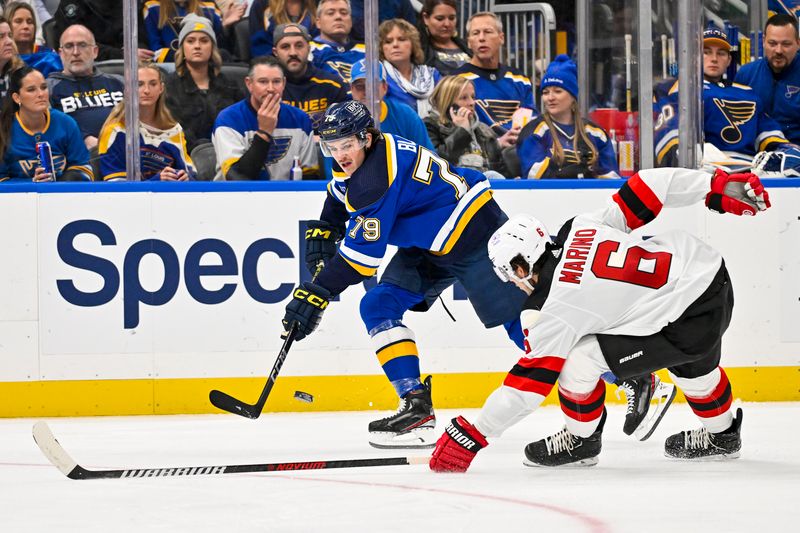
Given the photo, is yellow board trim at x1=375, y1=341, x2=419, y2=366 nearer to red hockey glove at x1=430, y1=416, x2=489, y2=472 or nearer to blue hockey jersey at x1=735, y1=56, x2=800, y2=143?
red hockey glove at x1=430, y1=416, x2=489, y2=472

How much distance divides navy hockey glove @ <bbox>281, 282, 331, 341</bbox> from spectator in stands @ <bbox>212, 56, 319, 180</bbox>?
1.46 metres

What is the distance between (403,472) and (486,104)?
8.28 feet

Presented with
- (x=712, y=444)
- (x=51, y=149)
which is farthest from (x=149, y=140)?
(x=712, y=444)

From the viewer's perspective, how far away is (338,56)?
5.61 meters

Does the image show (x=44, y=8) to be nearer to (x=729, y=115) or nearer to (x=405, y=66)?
(x=405, y=66)

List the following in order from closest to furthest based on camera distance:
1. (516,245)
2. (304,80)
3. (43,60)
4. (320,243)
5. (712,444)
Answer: (516,245), (712,444), (320,243), (43,60), (304,80)

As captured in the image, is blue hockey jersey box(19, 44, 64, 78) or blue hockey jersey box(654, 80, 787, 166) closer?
blue hockey jersey box(19, 44, 64, 78)

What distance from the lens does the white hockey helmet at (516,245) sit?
11.2 feet

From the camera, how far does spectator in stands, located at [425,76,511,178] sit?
5.62 meters

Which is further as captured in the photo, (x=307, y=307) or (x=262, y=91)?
(x=262, y=91)

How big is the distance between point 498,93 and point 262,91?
1067mm

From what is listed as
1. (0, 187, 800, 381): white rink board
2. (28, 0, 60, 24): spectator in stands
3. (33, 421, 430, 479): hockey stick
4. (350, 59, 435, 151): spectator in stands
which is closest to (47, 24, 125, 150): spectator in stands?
(28, 0, 60, 24): spectator in stands

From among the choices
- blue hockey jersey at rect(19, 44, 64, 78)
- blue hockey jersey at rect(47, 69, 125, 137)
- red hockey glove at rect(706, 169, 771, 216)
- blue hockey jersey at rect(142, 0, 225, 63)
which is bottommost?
red hockey glove at rect(706, 169, 771, 216)

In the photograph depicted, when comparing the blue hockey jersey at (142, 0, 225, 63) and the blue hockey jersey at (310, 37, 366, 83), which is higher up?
the blue hockey jersey at (142, 0, 225, 63)
